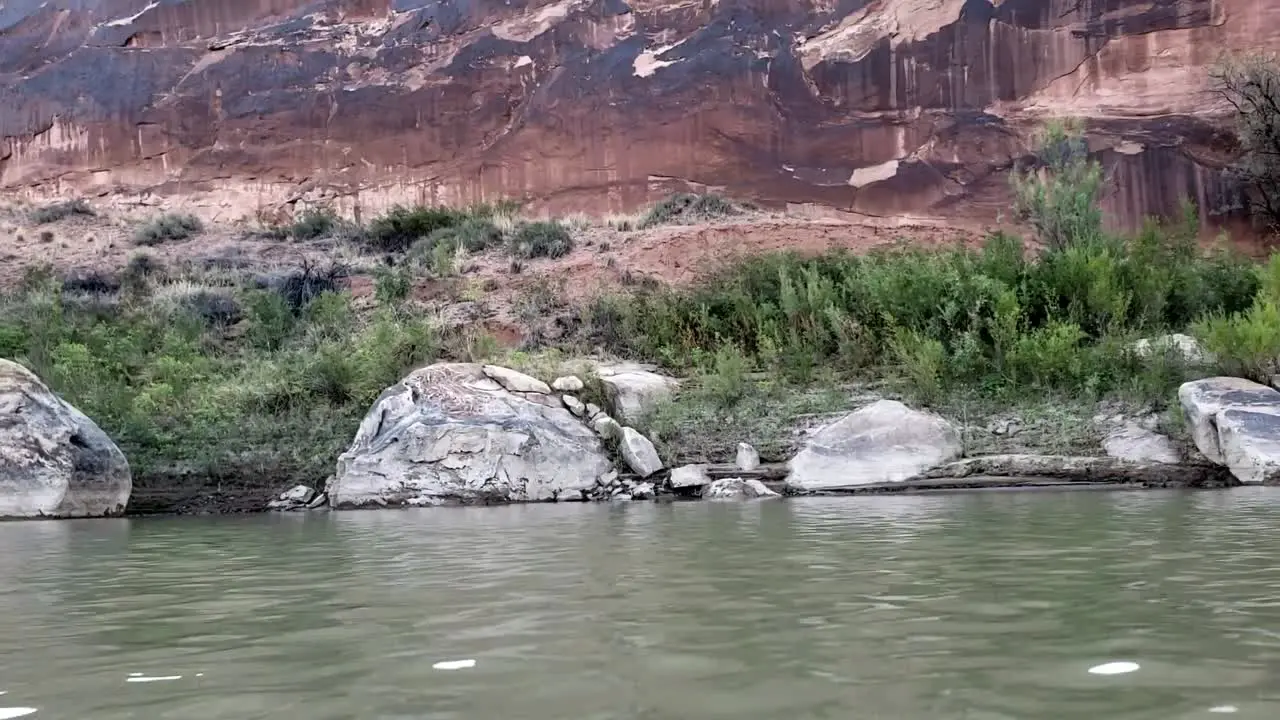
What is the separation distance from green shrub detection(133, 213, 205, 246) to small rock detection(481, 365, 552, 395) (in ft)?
52.9

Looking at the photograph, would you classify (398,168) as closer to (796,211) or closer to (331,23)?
(331,23)

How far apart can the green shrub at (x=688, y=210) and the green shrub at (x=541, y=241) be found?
6.70 ft

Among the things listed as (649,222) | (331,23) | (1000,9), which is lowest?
(649,222)

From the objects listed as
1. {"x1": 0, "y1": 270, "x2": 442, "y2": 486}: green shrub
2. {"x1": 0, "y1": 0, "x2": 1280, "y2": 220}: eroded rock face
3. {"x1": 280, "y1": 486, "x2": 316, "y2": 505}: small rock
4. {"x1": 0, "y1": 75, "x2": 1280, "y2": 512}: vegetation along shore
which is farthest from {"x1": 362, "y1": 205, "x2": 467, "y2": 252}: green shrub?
{"x1": 280, "y1": 486, "x2": 316, "y2": 505}: small rock

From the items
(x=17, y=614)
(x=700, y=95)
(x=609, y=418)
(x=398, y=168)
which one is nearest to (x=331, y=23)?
(x=398, y=168)

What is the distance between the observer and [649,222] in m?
22.5

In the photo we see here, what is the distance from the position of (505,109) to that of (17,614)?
79.1 feet

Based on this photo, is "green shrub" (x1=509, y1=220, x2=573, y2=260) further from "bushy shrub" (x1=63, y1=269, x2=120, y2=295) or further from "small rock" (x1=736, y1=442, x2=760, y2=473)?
"small rock" (x1=736, y1=442, x2=760, y2=473)

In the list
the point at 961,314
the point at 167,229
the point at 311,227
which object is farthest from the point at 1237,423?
the point at 167,229

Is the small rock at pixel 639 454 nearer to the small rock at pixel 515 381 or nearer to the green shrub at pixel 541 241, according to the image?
the small rock at pixel 515 381

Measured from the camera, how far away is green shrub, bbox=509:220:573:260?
20469mm

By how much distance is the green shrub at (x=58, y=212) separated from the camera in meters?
26.0

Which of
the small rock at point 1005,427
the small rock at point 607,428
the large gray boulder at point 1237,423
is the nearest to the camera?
the large gray boulder at point 1237,423

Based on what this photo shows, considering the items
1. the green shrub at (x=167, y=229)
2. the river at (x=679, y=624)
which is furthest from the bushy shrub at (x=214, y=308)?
the river at (x=679, y=624)
